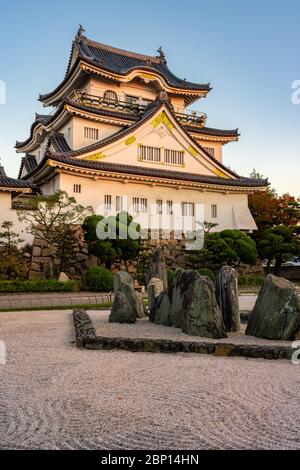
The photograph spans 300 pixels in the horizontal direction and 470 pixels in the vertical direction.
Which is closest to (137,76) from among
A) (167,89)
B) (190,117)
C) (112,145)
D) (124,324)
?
(167,89)

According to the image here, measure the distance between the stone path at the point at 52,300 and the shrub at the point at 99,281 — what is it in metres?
1.33

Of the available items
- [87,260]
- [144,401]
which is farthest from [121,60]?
[144,401]

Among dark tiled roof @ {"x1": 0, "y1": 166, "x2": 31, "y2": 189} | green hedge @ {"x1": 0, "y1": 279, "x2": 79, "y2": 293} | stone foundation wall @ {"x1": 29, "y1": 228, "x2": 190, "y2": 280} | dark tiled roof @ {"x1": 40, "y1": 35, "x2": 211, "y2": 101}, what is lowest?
green hedge @ {"x1": 0, "y1": 279, "x2": 79, "y2": 293}

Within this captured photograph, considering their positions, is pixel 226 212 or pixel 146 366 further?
pixel 226 212

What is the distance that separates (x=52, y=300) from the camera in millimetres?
15570

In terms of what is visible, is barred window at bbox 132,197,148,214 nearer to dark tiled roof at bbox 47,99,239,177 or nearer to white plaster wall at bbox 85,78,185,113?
dark tiled roof at bbox 47,99,239,177

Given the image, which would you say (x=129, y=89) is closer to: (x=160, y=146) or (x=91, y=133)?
(x=91, y=133)

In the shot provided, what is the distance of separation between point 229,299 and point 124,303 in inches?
104

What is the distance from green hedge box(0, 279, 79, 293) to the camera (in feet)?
54.9

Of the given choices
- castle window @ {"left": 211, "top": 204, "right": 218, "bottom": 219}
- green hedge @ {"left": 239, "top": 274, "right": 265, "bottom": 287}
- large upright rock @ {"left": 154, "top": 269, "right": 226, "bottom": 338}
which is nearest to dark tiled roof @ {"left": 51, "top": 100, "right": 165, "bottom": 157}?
castle window @ {"left": 211, "top": 204, "right": 218, "bottom": 219}

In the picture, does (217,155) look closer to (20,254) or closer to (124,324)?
(20,254)

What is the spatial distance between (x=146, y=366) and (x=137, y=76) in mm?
27126

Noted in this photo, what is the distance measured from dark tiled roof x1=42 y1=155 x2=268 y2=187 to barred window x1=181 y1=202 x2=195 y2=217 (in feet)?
5.33

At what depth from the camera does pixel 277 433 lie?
3.66 metres
